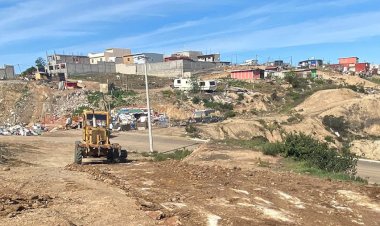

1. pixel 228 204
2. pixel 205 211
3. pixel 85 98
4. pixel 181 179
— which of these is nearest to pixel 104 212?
pixel 205 211

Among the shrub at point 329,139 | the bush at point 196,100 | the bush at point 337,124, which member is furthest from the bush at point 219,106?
the shrub at point 329,139

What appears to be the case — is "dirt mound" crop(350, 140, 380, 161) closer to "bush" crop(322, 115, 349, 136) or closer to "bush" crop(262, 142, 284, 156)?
"bush" crop(322, 115, 349, 136)

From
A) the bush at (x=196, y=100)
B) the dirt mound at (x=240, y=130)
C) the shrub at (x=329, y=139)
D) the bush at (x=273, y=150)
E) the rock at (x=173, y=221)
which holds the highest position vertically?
the bush at (x=196, y=100)

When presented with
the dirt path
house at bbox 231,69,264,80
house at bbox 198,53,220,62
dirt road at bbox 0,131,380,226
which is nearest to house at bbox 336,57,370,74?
house at bbox 198,53,220,62

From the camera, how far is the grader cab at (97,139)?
20562 millimetres

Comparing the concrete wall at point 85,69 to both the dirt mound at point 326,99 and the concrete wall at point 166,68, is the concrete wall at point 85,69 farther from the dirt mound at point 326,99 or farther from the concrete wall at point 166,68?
the dirt mound at point 326,99

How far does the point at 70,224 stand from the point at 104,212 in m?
1.33

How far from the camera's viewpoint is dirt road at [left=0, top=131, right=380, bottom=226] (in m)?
9.41

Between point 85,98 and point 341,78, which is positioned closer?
point 85,98

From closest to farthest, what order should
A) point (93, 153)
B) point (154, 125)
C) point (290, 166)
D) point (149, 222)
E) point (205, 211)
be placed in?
point (149, 222), point (205, 211), point (290, 166), point (93, 153), point (154, 125)

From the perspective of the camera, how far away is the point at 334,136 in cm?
4884

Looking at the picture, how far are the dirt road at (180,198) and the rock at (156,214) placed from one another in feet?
0.07

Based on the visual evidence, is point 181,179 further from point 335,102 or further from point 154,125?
point 335,102

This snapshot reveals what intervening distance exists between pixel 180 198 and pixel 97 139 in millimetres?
10289
